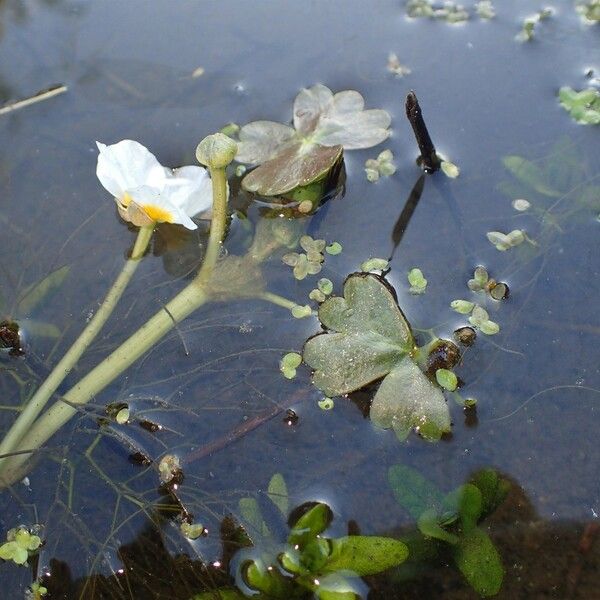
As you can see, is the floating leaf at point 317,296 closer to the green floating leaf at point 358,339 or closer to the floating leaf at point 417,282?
the green floating leaf at point 358,339

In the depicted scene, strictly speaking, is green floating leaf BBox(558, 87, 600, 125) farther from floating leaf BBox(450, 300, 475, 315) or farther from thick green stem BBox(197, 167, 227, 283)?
thick green stem BBox(197, 167, 227, 283)

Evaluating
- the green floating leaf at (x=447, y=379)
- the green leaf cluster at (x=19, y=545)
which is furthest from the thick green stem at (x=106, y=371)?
the green floating leaf at (x=447, y=379)

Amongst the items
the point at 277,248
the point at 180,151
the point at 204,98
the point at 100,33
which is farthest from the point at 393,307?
the point at 100,33

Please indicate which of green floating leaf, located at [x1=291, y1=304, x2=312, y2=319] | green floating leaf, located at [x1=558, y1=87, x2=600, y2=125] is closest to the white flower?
green floating leaf, located at [x1=291, y1=304, x2=312, y2=319]

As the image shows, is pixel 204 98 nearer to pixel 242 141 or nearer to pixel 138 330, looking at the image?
pixel 242 141

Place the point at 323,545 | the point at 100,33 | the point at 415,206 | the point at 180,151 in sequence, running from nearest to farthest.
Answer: the point at 323,545 < the point at 415,206 < the point at 180,151 < the point at 100,33

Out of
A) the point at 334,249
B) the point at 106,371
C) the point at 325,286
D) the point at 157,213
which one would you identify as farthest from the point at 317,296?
the point at 106,371
